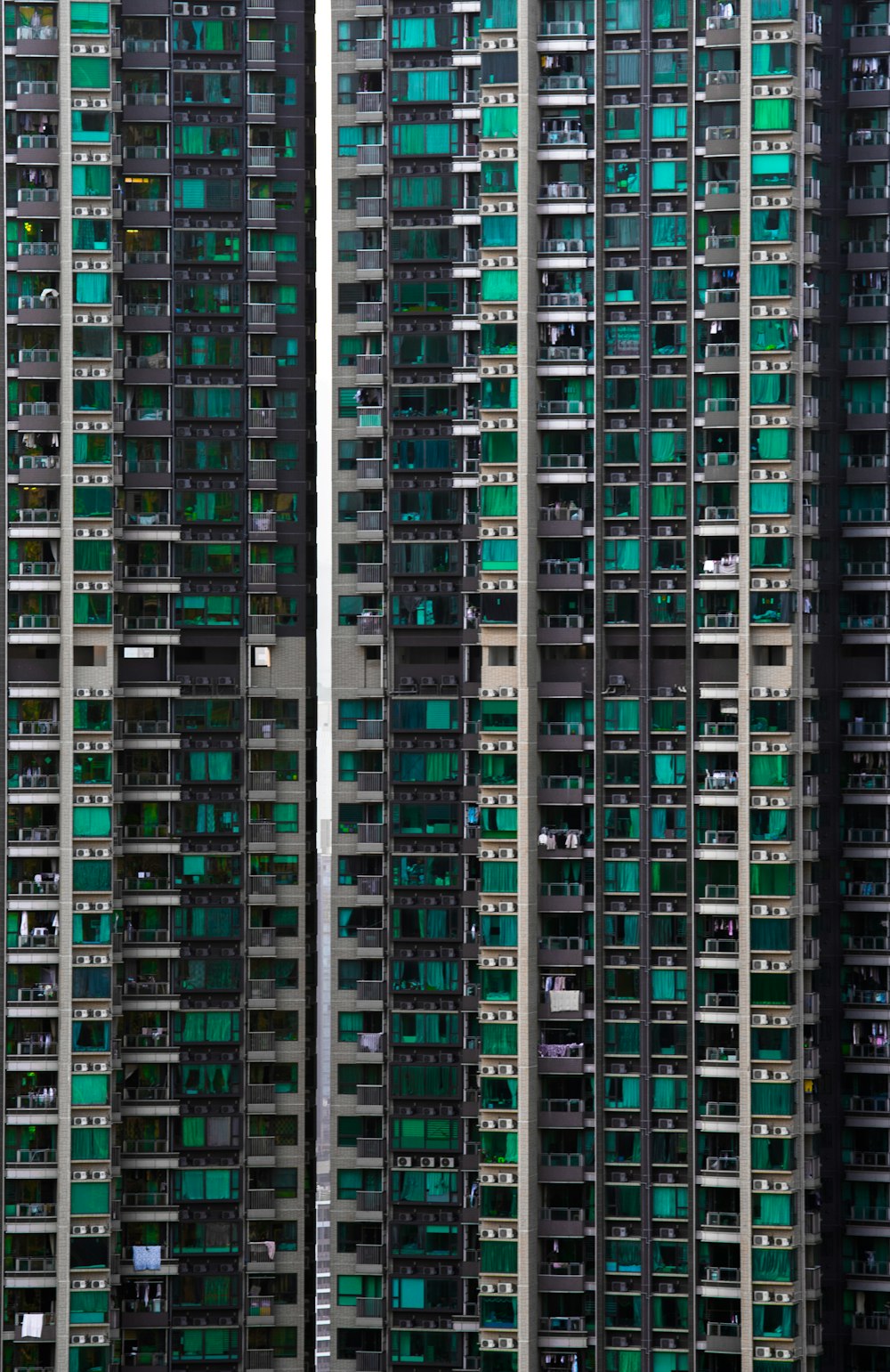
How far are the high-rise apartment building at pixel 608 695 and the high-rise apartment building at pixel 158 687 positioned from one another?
5.98ft

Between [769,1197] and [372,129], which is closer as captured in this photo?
[769,1197]

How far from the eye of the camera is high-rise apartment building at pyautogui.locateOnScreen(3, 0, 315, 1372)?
60.6 meters

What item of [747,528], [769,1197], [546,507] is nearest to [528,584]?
[546,507]

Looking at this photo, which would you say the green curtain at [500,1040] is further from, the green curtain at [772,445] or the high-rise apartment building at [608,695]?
the green curtain at [772,445]

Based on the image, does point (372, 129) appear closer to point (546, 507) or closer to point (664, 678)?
point (546, 507)

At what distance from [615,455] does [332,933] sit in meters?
17.1

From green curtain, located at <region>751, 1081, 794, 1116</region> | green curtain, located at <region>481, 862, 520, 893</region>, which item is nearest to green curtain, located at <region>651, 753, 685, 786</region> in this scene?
green curtain, located at <region>481, 862, 520, 893</region>

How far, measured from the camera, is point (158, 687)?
62.4 m

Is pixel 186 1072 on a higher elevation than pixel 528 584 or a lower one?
lower

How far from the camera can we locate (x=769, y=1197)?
58.7 metres

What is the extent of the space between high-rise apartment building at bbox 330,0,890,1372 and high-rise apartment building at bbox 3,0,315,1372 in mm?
1822

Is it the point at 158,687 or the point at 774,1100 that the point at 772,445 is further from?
the point at 158,687

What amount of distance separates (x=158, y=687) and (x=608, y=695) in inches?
547

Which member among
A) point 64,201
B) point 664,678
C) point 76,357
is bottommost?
point 664,678
